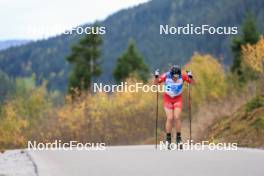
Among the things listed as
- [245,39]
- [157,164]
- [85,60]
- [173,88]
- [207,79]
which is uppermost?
[245,39]

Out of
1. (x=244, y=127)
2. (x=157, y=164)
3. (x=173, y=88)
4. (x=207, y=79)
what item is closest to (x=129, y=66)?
(x=207, y=79)

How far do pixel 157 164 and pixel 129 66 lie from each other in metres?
67.9

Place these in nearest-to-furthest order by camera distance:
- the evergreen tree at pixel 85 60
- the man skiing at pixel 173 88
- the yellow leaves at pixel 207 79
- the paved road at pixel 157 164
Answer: the paved road at pixel 157 164 → the man skiing at pixel 173 88 → the yellow leaves at pixel 207 79 → the evergreen tree at pixel 85 60

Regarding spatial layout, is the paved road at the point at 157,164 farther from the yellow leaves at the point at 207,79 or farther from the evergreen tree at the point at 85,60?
the evergreen tree at the point at 85,60

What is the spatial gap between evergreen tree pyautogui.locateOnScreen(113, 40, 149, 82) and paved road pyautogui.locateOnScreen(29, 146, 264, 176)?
64.4m

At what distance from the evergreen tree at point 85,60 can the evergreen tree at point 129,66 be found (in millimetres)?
3638

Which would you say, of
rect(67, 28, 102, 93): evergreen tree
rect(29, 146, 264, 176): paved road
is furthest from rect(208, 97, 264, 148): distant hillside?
rect(67, 28, 102, 93): evergreen tree

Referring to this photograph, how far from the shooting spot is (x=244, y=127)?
1747 centimetres

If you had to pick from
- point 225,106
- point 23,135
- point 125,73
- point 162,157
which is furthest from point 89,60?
point 162,157

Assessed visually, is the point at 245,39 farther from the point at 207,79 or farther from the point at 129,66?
the point at 129,66

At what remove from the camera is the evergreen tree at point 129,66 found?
7731 centimetres

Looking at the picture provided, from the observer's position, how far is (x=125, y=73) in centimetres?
7731

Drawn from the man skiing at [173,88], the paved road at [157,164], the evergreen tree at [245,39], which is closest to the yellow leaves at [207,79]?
the evergreen tree at [245,39]

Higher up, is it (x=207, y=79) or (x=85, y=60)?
(x=85, y=60)
